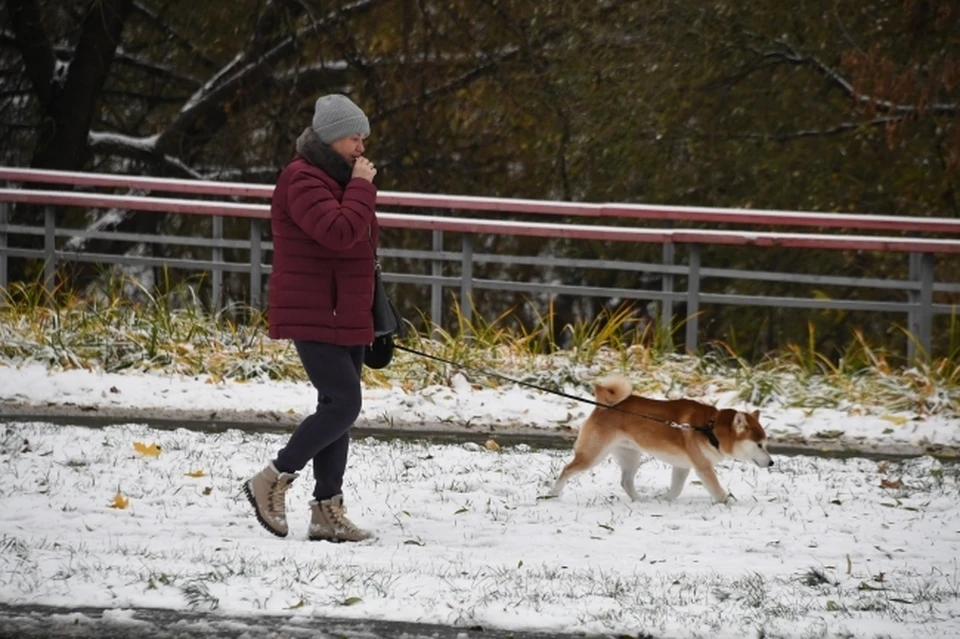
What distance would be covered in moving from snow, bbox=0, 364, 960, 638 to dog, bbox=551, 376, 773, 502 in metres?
0.20

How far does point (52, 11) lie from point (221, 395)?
365 inches

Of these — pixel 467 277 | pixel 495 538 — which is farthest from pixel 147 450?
pixel 467 277

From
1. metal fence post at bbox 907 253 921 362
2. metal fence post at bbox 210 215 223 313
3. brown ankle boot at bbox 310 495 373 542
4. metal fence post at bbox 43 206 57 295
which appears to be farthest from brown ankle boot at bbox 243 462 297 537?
metal fence post at bbox 43 206 57 295

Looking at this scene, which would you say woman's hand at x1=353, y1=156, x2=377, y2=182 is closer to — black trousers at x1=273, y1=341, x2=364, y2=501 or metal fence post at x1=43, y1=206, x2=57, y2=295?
black trousers at x1=273, y1=341, x2=364, y2=501

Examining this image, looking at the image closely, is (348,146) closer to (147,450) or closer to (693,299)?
(147,450)

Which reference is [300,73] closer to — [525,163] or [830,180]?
[525,163]

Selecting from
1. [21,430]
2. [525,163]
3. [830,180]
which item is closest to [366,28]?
[525,163]

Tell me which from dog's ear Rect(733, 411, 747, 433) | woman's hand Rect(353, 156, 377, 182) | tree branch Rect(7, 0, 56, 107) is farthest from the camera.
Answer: tree branch Rect(7, 0, 56, 107)

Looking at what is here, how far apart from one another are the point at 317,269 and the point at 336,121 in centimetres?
63

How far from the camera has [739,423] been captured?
25.5ft

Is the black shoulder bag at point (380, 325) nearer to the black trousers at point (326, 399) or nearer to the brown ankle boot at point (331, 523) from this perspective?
the black trousers at point (326, 399)

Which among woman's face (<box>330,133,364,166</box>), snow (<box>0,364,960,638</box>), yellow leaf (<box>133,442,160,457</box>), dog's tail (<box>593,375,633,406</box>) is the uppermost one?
woman's face (<box>330,133,364,166</box>)

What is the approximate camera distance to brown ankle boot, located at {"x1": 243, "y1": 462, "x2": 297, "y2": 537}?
667cm

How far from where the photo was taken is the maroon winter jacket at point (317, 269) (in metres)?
6.38
